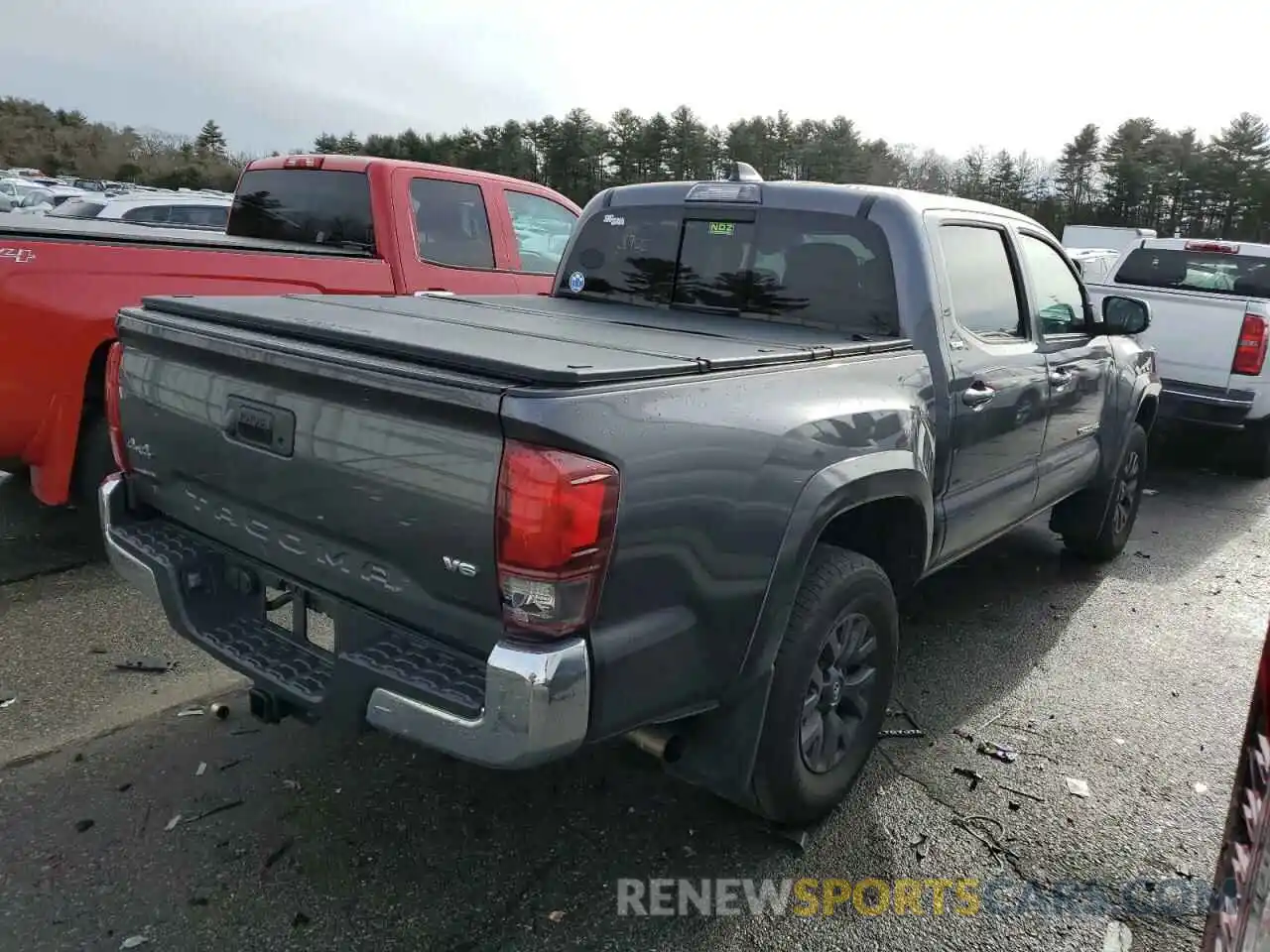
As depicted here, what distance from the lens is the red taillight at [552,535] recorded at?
2.03 meters

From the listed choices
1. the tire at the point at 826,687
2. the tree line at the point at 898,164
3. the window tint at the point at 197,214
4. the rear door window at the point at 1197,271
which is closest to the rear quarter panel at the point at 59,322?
the tire at the point at 826,687

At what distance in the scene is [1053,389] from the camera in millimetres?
4422

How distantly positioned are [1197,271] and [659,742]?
8.84m

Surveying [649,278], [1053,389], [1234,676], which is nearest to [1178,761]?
[1234,676]

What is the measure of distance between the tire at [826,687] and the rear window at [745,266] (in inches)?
42.1

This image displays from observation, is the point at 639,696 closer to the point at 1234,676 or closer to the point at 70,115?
the point at 1234,676

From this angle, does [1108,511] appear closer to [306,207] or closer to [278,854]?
[278,854]

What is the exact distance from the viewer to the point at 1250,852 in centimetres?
162

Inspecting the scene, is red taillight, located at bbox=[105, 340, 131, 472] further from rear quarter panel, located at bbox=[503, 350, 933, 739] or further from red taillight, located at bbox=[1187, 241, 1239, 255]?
red taillight, located at bbox=[1187, 241, 1239, 255]

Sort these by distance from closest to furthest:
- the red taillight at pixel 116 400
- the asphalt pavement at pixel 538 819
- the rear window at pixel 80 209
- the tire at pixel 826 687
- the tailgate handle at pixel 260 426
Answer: the tailgate handle at pixel 260 426, the asphalt pavement at pixel 538 819, the tire at pixel 826 687, the red taillight at pixel 116 400, the rear window at pixel 80 209

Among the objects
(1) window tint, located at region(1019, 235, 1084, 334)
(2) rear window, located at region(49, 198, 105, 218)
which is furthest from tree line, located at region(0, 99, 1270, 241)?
(1) window tint, located at region(1019, 235, 1084, 334)

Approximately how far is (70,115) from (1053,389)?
80.4 meters

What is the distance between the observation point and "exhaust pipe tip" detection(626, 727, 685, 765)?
8.41 ft

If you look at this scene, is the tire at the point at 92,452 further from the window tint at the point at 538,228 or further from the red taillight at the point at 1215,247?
the red taillight at the point at 1215,247
